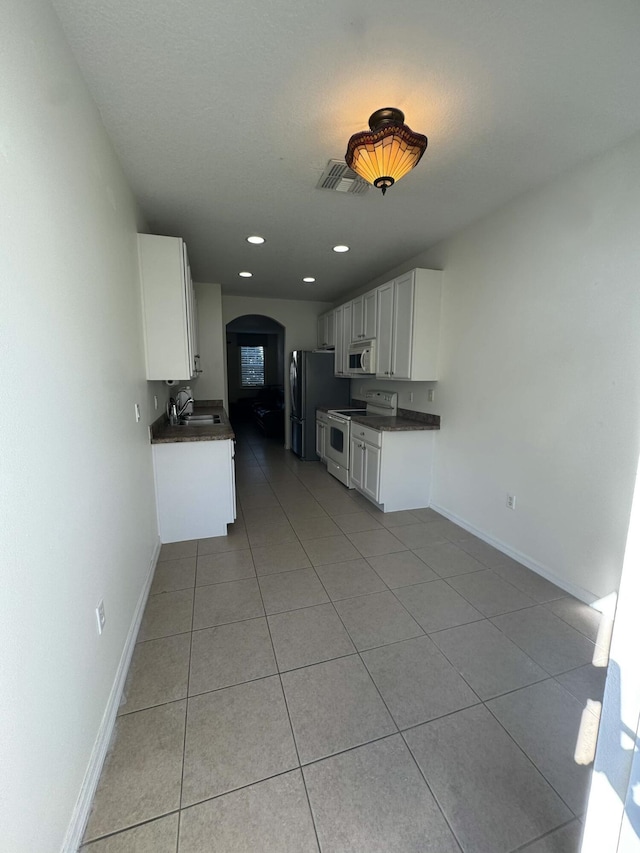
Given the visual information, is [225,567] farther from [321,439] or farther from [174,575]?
[321,439]

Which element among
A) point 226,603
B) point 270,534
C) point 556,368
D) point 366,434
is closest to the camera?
point 226,603

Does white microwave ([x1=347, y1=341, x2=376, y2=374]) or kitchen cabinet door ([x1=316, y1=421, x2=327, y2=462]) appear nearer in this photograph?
white microwave ([x1=347, y1=341, x2=376, y2=374])

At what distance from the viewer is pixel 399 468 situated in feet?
11.5

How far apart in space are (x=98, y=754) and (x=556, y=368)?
295cm

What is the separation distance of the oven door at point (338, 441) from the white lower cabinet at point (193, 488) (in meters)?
1.66

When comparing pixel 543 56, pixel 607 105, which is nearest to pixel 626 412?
pixel 607 105

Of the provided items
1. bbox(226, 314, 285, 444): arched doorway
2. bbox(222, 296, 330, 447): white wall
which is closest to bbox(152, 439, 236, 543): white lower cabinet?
bbox(222, 296, 330, 447): white wall

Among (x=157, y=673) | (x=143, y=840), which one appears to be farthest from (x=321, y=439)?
(x=143, y=840)

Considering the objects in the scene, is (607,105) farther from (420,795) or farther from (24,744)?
(24,744)

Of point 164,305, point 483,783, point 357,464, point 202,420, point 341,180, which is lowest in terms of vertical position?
point 483,783

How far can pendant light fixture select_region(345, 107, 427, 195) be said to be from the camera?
4.95ft

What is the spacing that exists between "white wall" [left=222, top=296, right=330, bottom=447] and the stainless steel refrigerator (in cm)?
44

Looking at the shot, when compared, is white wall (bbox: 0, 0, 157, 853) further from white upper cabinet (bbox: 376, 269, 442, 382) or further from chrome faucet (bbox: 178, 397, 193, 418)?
white upper cabinet (bbox: 376, 269, 442, 382)

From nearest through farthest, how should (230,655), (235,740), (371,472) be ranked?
(235,740) < (230,655) < (371,472)
